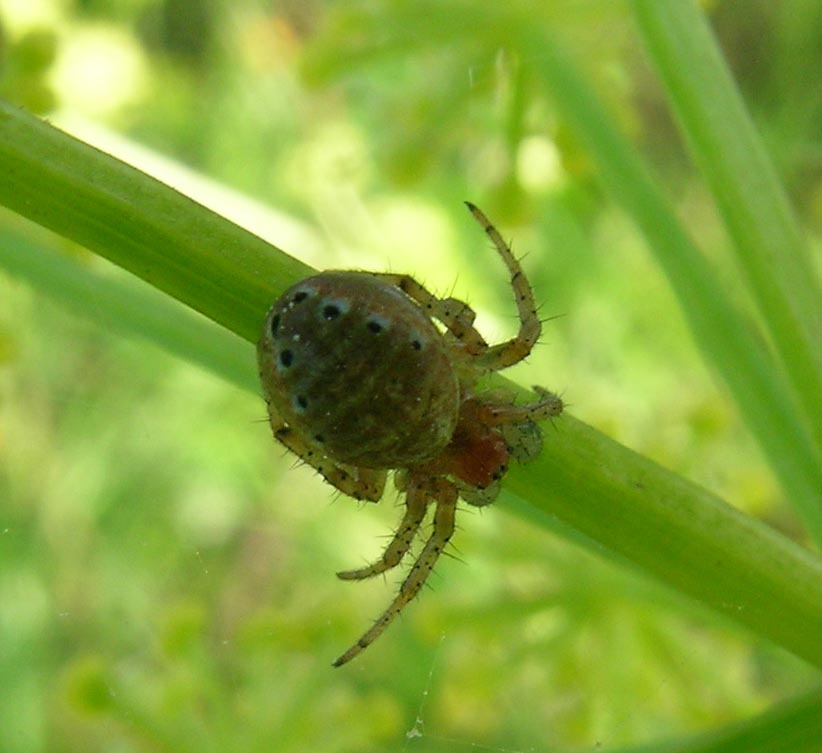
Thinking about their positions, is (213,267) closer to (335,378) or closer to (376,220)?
(335,378)

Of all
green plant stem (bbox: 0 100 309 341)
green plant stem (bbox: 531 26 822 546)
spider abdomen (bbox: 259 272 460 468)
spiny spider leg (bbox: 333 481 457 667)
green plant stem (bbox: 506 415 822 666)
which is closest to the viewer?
green plant stem (bbox: 0 100 309 341)

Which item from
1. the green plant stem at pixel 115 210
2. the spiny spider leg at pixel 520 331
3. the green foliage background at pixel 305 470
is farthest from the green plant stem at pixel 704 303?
the green plant stem at pixel 115 210

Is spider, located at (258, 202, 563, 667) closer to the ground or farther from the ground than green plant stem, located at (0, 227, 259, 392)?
farther from the ground

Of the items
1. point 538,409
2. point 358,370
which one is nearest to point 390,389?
point 358,370

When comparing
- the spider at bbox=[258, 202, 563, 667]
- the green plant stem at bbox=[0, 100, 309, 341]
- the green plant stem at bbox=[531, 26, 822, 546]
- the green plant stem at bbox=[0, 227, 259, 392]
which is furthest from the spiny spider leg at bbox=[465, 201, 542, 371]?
the green plant stem at bbox=[0, 100, 309, 341]

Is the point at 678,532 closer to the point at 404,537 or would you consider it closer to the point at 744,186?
the point at 744,186

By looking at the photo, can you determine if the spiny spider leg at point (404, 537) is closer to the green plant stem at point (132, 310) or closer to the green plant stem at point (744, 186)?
the green plant stem at point (132, 310)

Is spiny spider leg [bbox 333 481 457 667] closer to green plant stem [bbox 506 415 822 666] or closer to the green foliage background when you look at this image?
the green foliage background
